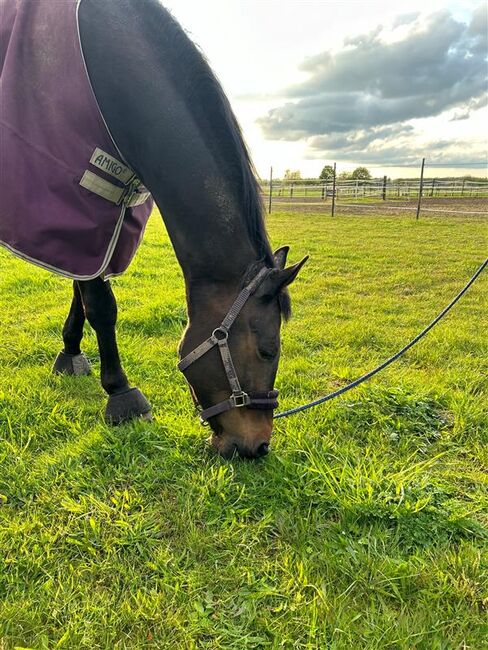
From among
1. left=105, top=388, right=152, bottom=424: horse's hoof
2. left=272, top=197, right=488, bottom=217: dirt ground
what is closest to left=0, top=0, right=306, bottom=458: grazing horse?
left=105, top=388, right=152, bottom=424: horse's hoof

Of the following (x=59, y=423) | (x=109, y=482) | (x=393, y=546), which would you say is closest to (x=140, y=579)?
(x=109, y=482)

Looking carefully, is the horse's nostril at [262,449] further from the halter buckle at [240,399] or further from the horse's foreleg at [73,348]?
the horse's foreleg at [73,348]

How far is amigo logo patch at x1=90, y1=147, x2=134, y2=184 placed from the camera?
2.27 m

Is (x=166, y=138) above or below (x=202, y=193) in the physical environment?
above

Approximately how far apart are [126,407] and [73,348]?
0.92 m

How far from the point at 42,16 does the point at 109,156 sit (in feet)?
2.65

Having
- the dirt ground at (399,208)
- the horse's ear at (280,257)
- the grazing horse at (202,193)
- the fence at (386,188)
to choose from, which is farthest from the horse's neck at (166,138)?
the fence at (386,188)

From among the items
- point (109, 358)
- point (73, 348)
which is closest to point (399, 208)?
point (73, 348)

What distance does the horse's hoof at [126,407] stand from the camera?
2850 mm

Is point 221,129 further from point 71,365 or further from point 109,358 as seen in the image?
point 71,365

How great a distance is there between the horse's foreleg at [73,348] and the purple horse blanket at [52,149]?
3.51 ft

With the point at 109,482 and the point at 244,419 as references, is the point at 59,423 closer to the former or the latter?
the point at 109,482

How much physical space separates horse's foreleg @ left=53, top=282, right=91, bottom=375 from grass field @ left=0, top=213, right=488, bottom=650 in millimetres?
136

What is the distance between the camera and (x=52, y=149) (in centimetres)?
226
